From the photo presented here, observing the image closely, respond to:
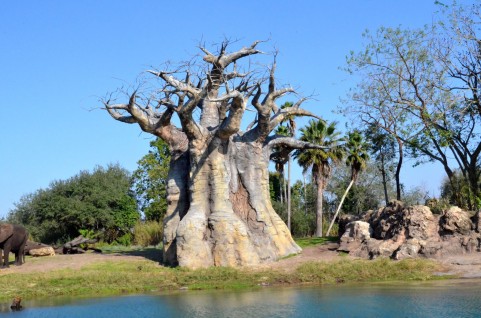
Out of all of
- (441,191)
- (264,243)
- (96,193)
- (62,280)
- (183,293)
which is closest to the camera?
(183,293)

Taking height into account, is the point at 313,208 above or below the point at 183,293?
above

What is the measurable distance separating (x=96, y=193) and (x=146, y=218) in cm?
427

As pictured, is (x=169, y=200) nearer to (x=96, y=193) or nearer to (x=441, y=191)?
(x=96, y=193)

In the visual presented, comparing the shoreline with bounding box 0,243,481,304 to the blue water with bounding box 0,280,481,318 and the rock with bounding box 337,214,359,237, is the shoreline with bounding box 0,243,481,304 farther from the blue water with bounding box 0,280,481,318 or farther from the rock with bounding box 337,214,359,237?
the rock with bounding box 337,214,359,237


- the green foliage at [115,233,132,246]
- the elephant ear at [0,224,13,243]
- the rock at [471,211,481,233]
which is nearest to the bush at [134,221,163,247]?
the green foliage at [115,233,132,246]

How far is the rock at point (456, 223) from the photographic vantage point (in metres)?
23.3

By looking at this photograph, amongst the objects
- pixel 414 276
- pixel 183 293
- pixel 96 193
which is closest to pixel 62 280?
pixel 183 293

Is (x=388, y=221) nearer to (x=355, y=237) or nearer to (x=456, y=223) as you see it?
(x=355, y=237)

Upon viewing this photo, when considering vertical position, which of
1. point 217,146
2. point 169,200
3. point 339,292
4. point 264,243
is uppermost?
point 217,146

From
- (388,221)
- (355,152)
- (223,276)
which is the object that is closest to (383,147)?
(355,152)

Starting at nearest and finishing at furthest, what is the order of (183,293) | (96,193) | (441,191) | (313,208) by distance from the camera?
(183,293)
(96,193)
(441,191)
(313,208)

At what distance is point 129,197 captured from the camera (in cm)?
5056

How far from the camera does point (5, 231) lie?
25156 millimetres

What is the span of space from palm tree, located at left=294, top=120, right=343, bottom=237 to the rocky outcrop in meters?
19.2
